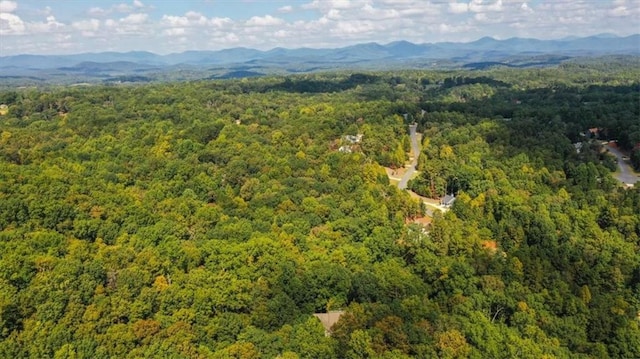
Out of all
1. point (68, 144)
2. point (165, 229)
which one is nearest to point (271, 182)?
point (165, 229)

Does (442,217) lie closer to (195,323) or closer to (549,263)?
(549,263)

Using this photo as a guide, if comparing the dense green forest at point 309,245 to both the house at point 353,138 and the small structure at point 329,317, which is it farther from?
the house at point 353,138

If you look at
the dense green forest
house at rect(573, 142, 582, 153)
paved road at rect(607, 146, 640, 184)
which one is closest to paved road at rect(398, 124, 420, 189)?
the dense green forest

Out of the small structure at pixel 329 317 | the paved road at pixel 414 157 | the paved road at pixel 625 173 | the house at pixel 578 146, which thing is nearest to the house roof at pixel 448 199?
the paved road at pixel 414 157

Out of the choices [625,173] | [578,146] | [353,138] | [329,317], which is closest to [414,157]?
[353,138]

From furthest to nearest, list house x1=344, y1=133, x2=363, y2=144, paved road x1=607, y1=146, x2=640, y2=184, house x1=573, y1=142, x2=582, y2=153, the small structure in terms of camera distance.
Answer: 1. house x1=344, y1=133, x2=363, y2=144
2. house x1=573, y1=142, x2=582, y2=153
3. paved road x1=607, y1=146, x2=640, y2=184
4. the small structure

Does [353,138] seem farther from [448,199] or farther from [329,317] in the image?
[329,317]

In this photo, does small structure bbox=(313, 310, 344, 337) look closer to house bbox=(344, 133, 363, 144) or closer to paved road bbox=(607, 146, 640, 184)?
house bbox=(344, 133, 363, 144)
